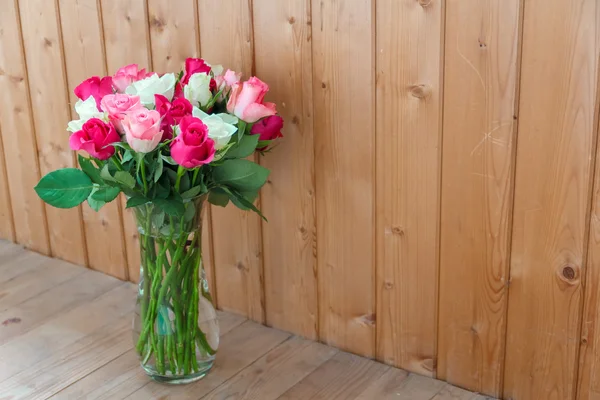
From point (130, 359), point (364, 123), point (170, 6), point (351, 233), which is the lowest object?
point (130, 359)

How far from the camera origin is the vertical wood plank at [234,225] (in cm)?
162

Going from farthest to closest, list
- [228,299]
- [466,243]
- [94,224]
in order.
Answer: [94,224] → [228,299] → [466,243]

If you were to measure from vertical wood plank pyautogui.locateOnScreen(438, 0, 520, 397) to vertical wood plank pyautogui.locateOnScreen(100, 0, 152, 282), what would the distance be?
73 centimetres

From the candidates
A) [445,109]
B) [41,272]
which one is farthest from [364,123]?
[41,272]

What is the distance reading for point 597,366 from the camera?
136 cm

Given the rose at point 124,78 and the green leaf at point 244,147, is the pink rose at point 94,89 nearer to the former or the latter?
the rose at point 124,78

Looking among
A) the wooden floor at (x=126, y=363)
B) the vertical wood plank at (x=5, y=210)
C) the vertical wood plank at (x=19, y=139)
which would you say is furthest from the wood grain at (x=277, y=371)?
the vertical wood plank at (x=5, y=210)

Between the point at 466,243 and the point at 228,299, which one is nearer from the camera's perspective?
the point at 466,243

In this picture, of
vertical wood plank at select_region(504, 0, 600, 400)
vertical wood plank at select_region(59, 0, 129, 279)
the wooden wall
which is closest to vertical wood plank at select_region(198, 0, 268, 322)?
the wooden wall

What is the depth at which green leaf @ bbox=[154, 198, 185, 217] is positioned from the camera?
1.42m

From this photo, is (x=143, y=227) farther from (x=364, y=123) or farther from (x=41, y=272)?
(x=41, y=272)

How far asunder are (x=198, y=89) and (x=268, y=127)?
0.15 metres

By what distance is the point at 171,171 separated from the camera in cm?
144

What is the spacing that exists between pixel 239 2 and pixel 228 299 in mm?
664
